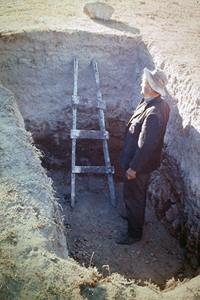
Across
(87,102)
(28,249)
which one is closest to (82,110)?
(87,102)

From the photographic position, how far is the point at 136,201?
3021mm

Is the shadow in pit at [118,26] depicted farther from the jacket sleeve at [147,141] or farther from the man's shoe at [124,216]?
the man's shoe at [124,216]

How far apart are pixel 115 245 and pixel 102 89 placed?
277cm

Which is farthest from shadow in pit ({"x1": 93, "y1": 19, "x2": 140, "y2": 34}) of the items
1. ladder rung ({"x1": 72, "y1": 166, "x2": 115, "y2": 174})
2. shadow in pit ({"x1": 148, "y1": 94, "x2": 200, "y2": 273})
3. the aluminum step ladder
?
ladder rung ({"x1": 72, "y1": 166, "x2": 115, "y2": 174})

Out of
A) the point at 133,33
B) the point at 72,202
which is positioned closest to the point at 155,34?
the point at 133,33

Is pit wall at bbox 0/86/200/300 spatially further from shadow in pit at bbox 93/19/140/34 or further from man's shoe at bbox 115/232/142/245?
shadow in pit at bbox 93/19/140/34

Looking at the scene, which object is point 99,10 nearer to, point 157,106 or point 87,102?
point 87,102

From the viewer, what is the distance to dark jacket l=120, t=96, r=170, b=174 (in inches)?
98.2

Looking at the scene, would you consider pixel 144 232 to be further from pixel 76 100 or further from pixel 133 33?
pixel 133 33

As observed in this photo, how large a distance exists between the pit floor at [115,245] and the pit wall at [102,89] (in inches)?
9.1

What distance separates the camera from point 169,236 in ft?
9.92

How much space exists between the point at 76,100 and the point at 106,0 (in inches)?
164

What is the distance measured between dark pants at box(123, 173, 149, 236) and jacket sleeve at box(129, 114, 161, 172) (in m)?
0.37

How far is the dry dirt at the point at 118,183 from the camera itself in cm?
276
